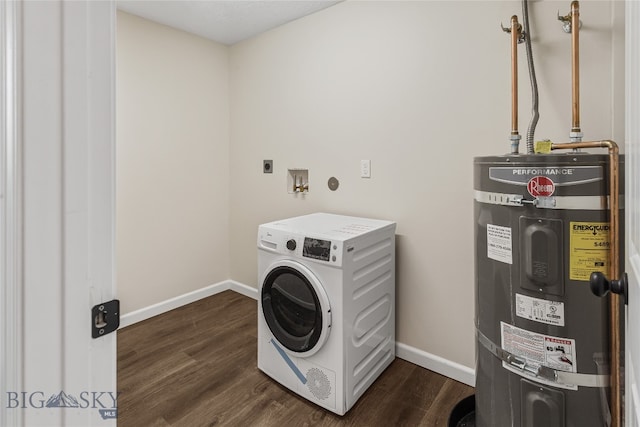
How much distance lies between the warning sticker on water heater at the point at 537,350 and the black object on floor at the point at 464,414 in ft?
1.56

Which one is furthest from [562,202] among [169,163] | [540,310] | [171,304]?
[171,304]

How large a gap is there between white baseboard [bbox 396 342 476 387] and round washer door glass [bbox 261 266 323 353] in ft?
2.51

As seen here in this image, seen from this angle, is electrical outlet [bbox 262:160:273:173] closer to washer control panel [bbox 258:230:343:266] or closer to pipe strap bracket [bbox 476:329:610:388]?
washer control panel [bbox 258:230:343:266]

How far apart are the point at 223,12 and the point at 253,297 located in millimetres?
2347

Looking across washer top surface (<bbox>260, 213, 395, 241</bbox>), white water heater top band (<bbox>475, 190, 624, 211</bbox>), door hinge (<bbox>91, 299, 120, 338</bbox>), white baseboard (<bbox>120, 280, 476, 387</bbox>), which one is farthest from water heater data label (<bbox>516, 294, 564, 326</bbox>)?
door hinge (<bbox>91, 299, 120, 338</bbox>)

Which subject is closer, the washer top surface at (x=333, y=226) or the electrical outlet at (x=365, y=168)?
the washer top surface at (x=333, y=226)

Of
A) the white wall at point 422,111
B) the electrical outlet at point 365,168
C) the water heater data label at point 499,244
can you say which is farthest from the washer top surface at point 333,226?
the water heater data label at point 499,244

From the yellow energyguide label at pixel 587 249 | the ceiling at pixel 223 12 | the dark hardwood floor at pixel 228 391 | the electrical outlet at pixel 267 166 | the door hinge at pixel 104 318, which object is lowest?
the dark hardwood floor at pixel 228 391

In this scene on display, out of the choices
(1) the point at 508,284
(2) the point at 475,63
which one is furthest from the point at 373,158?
(1) the point at 508,284

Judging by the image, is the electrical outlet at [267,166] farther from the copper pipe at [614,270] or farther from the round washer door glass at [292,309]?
Answer: the copper pipe at [614,270]

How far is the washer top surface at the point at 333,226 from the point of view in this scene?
182 cm

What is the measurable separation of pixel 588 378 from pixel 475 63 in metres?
1.51

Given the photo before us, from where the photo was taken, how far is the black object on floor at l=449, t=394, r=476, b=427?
1604mm

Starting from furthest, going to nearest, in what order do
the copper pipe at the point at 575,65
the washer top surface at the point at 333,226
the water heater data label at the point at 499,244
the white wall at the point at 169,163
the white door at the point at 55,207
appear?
the white wall at the point at 169,163 → the washer top surface at the point at 333,226 → the copper pipe at the point at 575,65 → the water heater data label at the point at 499,244 → the white door at the point at 55,207
